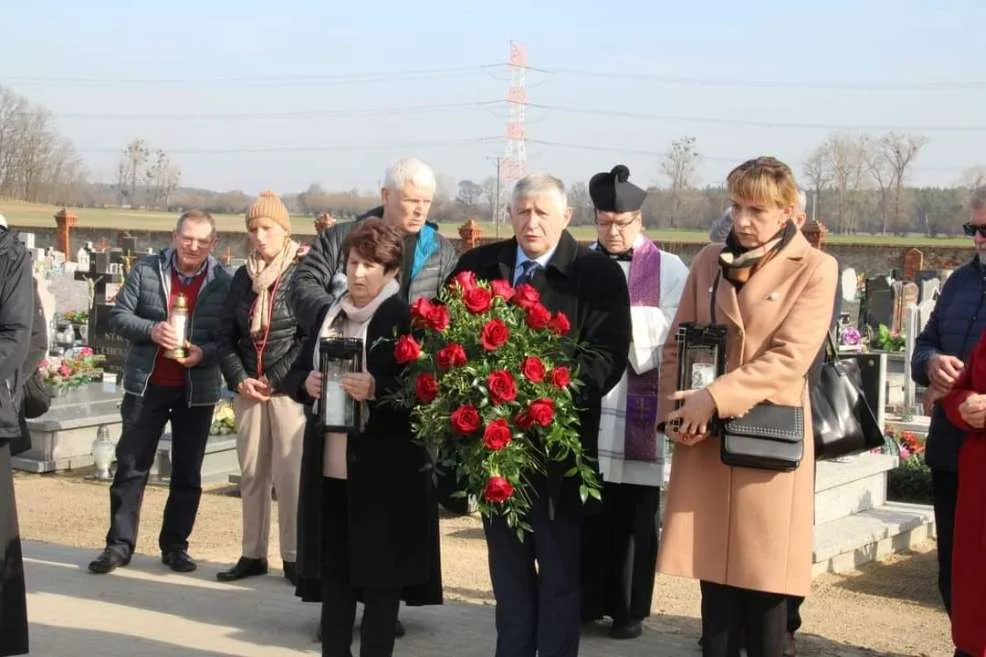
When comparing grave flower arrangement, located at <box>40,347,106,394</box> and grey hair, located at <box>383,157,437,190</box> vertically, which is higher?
grey hair, located at <box>383,157,437,190</box>

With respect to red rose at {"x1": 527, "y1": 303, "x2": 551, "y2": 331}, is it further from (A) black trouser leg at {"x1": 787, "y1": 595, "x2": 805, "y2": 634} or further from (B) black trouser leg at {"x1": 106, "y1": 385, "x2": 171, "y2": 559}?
(B) black trouser leg at {"x1": 106, "y1": 385, "x2": 171, "y2": 559}

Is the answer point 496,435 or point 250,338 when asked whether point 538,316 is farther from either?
point 250,338

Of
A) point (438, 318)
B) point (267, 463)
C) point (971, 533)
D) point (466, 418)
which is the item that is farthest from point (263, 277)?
point (971, 533)

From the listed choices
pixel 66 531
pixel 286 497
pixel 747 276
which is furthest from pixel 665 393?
pixel 66 531

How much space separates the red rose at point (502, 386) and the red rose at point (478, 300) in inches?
9.6

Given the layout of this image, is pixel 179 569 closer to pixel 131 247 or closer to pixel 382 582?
pixel 382 582

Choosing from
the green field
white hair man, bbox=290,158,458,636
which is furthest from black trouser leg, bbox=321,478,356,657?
the green field

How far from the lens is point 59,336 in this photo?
1631cm

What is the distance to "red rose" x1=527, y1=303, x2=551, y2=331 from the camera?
4.15 m

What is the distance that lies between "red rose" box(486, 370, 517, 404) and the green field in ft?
158

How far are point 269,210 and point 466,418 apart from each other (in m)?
2.72

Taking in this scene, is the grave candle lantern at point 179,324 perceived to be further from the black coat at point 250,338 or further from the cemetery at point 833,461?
the cemetery at point 833,461

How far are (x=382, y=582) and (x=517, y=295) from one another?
117cm

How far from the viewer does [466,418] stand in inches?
158
